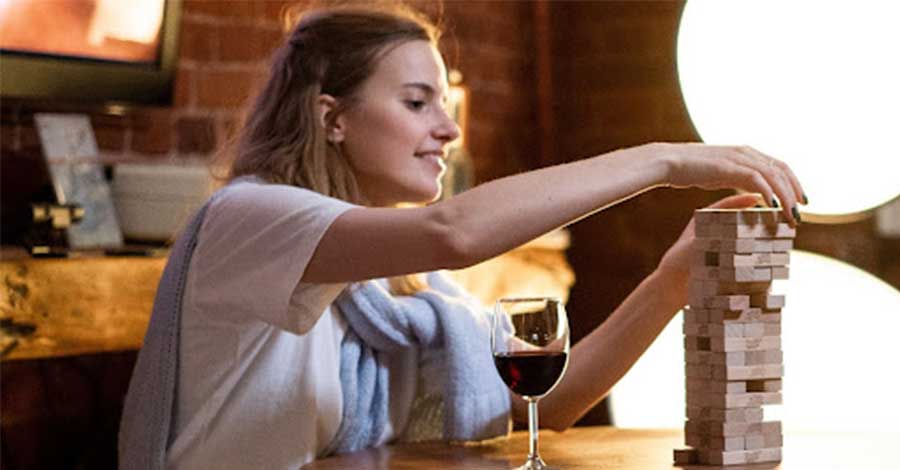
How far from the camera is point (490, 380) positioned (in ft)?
6.01

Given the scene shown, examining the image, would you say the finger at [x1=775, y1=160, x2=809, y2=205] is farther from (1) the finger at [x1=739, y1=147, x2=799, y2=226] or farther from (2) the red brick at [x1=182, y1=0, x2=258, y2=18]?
(2) the red brick at [x1=182, y1=0, x2=258, y2=18]

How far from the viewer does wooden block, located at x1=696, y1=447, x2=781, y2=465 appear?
4.76 ft

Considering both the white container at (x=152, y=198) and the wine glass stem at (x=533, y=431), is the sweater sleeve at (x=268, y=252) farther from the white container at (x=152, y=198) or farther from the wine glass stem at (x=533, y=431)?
the white container at (x=152, y=198)

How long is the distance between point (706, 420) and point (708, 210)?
0.22 m

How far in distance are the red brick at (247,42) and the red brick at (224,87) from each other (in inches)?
1.2

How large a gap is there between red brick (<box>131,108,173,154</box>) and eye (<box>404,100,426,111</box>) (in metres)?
0.83

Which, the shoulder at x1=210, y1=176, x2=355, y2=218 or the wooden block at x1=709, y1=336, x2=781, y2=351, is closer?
the wooden block at x1=709, y1=336, x2=781, y2=351

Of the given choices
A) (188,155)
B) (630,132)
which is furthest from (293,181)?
(630,132)

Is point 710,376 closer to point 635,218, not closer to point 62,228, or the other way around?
point 62,228

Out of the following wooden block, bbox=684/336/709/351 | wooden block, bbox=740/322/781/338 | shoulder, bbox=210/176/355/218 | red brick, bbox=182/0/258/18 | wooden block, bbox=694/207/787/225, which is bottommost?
wooden block, bbox=684/336/709/351

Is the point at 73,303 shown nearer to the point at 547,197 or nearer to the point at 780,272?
the point at 547,197

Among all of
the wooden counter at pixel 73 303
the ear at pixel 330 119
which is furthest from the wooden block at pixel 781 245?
the wooden counter at pixel 73 303

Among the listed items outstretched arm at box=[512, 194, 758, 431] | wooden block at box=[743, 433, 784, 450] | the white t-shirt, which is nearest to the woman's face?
the white t-shirt

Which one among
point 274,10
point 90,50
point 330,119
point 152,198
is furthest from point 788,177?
point 274,10
